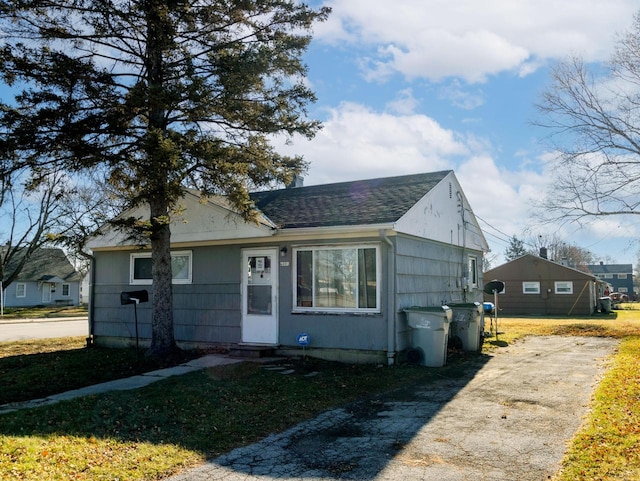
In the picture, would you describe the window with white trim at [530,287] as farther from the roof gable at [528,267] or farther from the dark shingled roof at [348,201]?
the dark shingled roof at [348,201]

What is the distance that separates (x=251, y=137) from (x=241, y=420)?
6103mm

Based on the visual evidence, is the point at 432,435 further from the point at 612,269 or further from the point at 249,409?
the point at 612,269

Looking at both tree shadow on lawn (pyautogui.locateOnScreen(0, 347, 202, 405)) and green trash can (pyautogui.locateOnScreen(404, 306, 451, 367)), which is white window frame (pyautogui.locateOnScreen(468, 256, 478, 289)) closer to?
green trash can (pyautogui.locateOnScreen(404, 306, 451, 367))

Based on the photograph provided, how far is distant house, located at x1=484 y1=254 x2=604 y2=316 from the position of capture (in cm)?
2991

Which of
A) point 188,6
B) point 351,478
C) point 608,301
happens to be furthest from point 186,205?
point 608,301

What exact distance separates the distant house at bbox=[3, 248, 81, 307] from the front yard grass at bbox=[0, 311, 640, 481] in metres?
37.6

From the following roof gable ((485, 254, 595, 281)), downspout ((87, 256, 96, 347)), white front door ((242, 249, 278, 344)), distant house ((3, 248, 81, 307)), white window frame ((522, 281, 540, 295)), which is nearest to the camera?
white front door ((242, 249, 278, 344))

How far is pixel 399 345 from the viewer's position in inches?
397

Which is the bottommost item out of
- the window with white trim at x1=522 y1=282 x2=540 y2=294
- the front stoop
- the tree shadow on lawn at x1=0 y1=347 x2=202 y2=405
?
the tree shadow on lawn at x1=0 y1=347 x2=202 y2=405

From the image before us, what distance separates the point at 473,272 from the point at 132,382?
11.4 metres

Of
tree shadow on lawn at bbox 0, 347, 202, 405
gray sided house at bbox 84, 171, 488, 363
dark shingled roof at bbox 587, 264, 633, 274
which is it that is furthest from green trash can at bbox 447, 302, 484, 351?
dark shingled roof at bbox 587, 264, 633, 274

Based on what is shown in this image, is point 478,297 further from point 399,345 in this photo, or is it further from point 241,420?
point 241,420

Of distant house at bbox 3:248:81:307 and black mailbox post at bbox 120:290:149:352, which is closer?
black mailbox post at bbox 120:290:149:352

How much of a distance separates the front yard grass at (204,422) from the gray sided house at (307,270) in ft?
3.72
